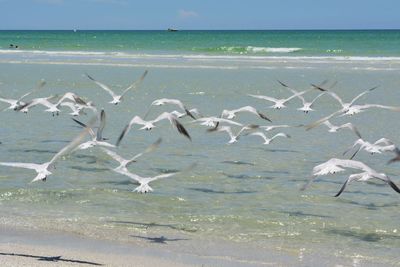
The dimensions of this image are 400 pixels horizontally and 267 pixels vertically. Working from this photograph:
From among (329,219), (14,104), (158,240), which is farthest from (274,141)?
(158,240)

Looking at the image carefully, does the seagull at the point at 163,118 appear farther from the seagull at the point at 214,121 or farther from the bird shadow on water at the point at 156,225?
the bird shadow on water at the point at 156,225

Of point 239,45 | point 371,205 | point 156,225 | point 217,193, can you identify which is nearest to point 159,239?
point 156,225

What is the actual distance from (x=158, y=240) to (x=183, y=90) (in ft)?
61.5

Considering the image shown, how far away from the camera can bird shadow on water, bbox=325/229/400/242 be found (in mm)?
8410

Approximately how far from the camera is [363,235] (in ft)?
28.0

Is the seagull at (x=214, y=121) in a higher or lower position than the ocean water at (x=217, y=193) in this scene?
higher

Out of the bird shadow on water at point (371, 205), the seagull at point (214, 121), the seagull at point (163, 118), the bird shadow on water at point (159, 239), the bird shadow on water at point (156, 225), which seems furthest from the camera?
the seagull at point (214, 121)

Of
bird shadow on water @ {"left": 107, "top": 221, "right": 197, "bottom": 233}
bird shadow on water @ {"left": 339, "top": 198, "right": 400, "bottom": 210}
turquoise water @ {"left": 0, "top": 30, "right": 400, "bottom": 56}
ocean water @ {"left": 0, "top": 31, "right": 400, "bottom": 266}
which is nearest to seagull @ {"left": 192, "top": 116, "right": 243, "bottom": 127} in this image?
ocean water @ {"left": 0, "top": 31, "right": 400, "bottom": 266}

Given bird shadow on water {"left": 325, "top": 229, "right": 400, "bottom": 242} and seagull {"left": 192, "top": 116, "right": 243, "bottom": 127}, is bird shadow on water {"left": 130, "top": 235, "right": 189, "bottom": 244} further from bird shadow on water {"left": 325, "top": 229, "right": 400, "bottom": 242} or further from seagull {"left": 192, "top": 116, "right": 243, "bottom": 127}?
seagull {"left": 192, "top": 116, "right": 243, "bottom": 127}

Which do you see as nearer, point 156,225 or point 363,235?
point 363,235

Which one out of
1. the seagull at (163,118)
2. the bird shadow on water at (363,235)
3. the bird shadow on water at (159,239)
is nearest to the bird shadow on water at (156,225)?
the bird shadow on water at (159,239)

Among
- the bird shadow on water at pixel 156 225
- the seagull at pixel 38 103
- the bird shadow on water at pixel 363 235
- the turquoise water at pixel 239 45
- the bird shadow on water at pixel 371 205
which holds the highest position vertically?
the turquoise water at pixel 239 45

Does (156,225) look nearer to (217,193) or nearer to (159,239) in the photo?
(159,239)

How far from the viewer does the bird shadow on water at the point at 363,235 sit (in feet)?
27.6
